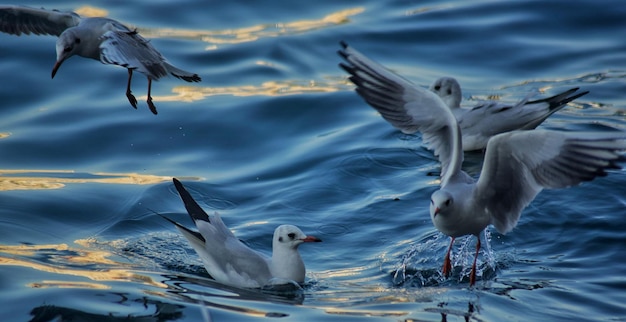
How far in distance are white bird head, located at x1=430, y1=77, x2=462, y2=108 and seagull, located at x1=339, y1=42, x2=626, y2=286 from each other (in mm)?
3708

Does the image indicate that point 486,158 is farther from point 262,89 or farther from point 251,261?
point 262,89

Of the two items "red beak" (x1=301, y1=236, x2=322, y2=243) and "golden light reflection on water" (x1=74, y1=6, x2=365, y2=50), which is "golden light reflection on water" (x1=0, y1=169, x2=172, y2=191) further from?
"golden light reflection on water" (x1=74, y1=6, x2=365, y2=50)

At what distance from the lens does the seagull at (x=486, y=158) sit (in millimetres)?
7477

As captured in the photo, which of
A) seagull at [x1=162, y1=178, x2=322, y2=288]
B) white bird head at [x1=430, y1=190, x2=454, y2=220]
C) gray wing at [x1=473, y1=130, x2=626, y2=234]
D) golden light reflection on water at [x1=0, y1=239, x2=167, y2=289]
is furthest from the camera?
seagull at [x1=162, y1=178, x2=322, y2=288]

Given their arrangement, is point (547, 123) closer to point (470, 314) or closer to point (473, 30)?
point (473, 30)

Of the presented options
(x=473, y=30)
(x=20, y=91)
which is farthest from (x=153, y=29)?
(x=473, y=30)

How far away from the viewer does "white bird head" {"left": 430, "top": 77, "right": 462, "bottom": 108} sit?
12289mm

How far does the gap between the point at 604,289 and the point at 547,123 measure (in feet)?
15.7

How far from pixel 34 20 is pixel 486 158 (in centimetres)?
466

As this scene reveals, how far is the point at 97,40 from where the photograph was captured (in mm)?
8898

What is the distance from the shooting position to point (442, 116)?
8.27m

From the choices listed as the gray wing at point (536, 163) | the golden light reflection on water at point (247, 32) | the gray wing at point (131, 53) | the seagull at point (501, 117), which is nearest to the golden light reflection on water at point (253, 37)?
the golden light reflection on water at point (247, 32)

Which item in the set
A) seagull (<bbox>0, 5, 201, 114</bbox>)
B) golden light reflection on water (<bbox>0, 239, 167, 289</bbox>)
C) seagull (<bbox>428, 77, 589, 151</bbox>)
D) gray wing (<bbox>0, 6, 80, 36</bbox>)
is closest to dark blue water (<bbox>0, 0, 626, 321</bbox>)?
golden light reflection on water (<bbox>0, 239, 167, 289</bbox>)

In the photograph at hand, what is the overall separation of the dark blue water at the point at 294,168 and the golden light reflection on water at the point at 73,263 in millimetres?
34
